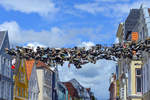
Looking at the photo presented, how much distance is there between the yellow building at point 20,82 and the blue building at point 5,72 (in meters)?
2.45

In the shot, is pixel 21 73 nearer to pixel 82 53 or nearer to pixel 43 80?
pixel 43 80

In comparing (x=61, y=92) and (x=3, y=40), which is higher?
(x=3, y=40)

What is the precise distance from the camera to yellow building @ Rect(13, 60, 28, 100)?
170 feet

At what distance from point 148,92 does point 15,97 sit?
25.8 metres

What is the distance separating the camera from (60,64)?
53.3ft

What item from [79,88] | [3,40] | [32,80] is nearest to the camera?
Answer: [3,40]

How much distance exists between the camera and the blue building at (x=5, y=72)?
44875 millimetres

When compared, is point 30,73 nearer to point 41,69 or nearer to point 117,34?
point 41,69

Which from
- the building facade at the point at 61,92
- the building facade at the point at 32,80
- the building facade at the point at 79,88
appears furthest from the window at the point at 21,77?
the building facade at the point at 79,88

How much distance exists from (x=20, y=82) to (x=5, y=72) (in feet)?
25.2

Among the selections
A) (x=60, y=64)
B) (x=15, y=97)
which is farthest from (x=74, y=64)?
(x=15, y=97)

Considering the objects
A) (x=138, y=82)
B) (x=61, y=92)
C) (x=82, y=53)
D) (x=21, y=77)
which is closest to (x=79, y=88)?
(x=61, y=92)

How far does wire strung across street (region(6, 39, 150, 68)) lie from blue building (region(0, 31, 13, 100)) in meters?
28.9

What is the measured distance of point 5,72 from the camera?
152 feet
